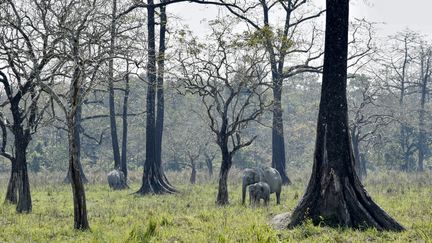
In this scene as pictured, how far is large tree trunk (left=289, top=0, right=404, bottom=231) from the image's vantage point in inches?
485

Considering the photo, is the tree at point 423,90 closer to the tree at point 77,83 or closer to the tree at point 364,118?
the tree at point 364,118

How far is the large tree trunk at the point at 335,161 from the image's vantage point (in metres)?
12.3

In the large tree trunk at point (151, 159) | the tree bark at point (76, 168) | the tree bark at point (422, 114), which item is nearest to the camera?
the tree bark at point (76, 168)

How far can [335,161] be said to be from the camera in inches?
500

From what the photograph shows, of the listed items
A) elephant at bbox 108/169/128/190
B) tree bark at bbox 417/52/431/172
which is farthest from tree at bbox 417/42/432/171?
elephant at bbox 108/169/128/190

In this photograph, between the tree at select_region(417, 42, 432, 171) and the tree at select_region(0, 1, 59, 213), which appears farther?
the tree at select_region(417, 42, 432, 171)

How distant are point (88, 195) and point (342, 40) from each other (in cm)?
1719

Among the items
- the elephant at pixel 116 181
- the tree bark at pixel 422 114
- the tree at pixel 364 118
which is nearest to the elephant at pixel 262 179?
the tree at pixel 364 118

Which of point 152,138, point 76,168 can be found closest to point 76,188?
point 76,168

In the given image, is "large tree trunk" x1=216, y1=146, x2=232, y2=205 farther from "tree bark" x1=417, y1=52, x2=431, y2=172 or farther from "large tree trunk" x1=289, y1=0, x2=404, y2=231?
"tree bark" x1=417, y1=52, x2=431, y2=172

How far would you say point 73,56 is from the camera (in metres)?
13.2

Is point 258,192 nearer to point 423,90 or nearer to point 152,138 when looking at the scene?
point 152,138

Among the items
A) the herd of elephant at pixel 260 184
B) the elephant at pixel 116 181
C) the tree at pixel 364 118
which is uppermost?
the tree at pixel 364 118

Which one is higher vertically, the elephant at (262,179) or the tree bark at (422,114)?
the tree bark at (422,114)
